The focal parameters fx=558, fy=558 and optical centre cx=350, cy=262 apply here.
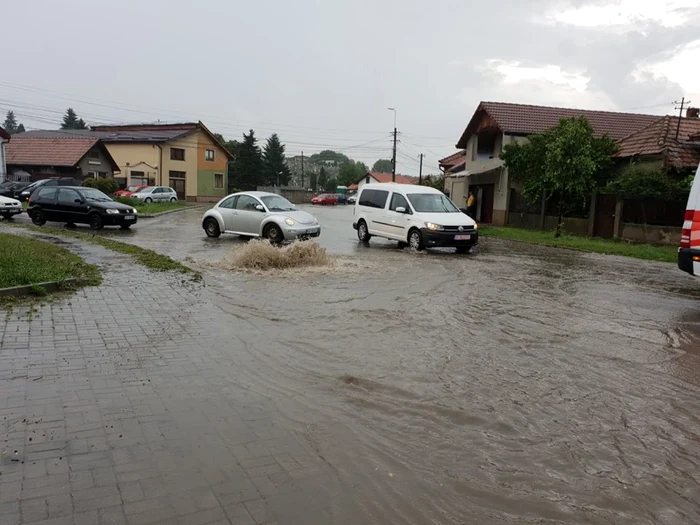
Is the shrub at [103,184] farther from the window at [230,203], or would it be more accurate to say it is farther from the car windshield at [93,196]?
the window at [230,203]

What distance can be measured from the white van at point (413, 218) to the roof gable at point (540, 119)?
1479 centimetres

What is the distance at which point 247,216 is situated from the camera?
1688 cm

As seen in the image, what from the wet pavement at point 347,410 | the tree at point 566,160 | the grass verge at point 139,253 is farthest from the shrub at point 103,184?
the wet pavement at point 347,410

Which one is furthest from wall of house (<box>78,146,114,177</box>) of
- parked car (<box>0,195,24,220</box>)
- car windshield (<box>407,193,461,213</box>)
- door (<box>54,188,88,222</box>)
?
car windshield (<box>407,193,461,213</box>)

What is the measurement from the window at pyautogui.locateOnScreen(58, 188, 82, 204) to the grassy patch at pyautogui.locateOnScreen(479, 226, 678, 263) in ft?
54.1

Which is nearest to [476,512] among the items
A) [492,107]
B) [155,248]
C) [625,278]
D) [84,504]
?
[84,504]

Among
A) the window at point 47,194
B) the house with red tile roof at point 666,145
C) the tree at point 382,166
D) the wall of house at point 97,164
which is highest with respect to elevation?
the tree at point 382,166

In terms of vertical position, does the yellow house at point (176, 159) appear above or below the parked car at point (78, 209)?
above

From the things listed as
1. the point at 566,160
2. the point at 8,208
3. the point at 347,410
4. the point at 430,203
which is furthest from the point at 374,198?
the point at 8,208

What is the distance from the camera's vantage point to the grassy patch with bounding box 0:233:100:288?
8.26 m

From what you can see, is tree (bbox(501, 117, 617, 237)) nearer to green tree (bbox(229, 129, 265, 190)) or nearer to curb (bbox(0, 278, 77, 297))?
curb (bbox(0, 278, 77, 297))

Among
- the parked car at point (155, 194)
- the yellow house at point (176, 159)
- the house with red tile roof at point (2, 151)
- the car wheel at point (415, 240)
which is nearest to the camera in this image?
the car wheel at point (415, 240)

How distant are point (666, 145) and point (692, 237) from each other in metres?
16.3

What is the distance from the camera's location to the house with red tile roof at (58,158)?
45781 millimetres
